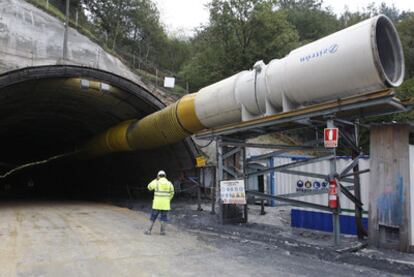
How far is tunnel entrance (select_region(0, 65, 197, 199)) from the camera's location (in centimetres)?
1647

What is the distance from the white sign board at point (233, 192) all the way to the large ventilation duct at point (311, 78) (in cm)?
169

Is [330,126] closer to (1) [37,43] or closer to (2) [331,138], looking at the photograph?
(2) [331,138]

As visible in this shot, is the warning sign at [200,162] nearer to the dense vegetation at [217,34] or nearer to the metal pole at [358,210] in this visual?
the metal pole at [358,210]

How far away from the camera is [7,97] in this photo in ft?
59.6

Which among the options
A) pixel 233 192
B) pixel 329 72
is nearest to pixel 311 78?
pixel 329 72

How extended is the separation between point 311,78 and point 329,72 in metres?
0.46

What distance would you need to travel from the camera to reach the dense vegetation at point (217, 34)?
1107 inches

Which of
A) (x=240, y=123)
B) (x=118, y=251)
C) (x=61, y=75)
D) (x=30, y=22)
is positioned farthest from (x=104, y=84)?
(x=118, y=251)

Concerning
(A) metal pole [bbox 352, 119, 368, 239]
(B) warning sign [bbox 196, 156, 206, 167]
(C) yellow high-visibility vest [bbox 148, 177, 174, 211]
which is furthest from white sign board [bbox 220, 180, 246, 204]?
(B) warning sign [bbox 196, 156, 206, 167]

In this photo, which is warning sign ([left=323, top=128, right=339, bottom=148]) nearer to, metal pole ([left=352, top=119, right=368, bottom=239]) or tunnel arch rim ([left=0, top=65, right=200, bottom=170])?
metal pole ([left=352, top=119, right=368, bottom=239])

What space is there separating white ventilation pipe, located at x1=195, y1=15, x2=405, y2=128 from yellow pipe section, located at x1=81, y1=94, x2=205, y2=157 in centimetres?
261

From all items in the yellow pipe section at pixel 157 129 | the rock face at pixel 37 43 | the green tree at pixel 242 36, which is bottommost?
the yellow pipe section at pixel 157 129

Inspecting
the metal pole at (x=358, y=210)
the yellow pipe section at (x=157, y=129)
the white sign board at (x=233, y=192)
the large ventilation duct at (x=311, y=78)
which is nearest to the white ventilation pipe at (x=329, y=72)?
the large ventilation duct at (x=311, y=78)

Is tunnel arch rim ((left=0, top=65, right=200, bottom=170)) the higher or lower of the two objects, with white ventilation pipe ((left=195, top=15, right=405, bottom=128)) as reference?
higher
